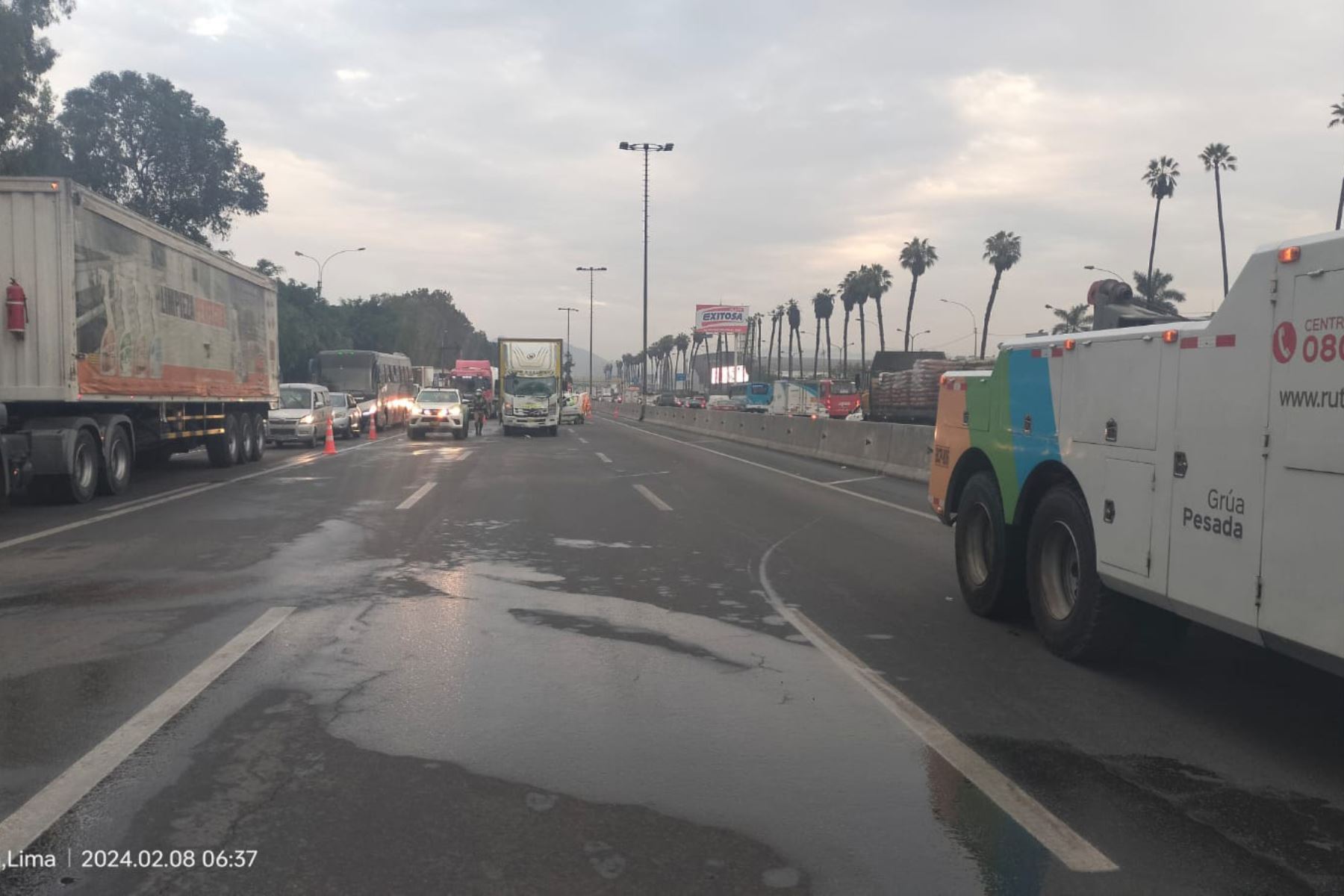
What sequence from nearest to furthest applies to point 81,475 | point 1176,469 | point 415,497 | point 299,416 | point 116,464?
point 1176,469 < point 81,475 < point 415,497 < point 116,464 < point 299,416

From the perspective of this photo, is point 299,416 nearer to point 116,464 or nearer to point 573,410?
point 116,464

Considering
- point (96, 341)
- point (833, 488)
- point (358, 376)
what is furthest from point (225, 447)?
point (358, 376)

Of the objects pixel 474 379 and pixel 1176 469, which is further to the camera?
pixel 474 379

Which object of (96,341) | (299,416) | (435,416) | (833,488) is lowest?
(833,488)

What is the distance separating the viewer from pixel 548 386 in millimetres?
39875

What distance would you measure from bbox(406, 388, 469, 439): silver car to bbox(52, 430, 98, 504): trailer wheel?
62.2 ft

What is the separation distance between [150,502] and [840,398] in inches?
2115

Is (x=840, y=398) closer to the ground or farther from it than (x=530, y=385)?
closer to the ground

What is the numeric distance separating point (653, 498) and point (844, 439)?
10780 mm

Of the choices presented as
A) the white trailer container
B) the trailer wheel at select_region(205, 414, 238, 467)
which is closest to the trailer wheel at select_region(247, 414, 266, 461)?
the trailer wheel at select_region(205, 414, 238, 467)

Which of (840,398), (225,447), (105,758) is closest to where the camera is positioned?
(105,758)

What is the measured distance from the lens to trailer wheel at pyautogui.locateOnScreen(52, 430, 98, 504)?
14727 millimetres

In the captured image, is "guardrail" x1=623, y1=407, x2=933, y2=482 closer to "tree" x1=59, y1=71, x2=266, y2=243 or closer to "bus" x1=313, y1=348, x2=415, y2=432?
"bus" x1=313, y1=348, x2=415, y2=432

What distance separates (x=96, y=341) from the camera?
14977 millimetres
